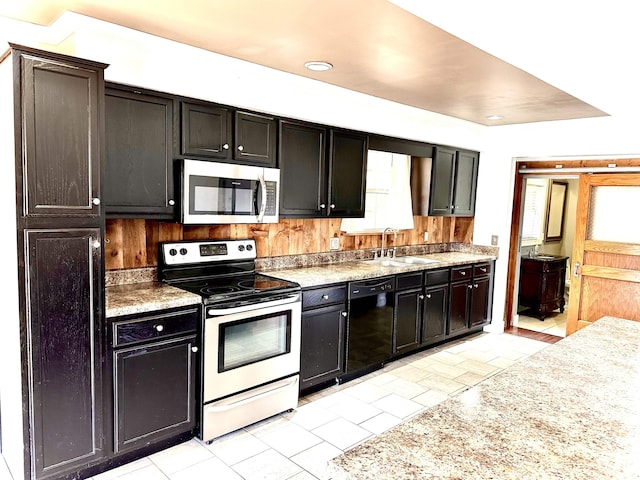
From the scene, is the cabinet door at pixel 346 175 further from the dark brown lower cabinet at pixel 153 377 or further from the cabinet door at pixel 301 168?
the dark brown lower cabinet at pixel 153 377

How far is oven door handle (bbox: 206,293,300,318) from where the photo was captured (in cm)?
274

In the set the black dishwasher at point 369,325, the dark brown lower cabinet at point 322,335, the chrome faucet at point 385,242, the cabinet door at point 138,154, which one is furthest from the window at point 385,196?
the cabinet door at point 138,154

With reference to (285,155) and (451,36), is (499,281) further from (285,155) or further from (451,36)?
(451,36)

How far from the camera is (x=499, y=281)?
545cm

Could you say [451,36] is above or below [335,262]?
above

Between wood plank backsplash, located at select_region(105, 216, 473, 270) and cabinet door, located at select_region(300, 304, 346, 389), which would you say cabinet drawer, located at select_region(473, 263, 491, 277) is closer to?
wood plank backsplash, located at select_region(105, 216, 473, 270)

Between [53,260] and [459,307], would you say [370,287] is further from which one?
[53,260]

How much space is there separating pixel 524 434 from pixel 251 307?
6.17 ft

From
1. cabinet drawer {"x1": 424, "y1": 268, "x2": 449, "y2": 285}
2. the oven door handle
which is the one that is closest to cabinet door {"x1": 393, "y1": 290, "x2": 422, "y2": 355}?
cabinet drawer {"x1": 424, "y1": 268, "x2": 449, "y2": 285}

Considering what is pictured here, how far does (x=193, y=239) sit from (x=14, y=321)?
127 cm

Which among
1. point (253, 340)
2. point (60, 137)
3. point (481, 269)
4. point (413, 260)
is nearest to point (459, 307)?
point (481, 269)

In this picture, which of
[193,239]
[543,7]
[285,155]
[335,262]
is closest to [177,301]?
[193,239]

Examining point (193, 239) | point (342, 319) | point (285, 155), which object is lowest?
point (342, 319)

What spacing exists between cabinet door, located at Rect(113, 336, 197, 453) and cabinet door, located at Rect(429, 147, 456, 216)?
3.13 meters
